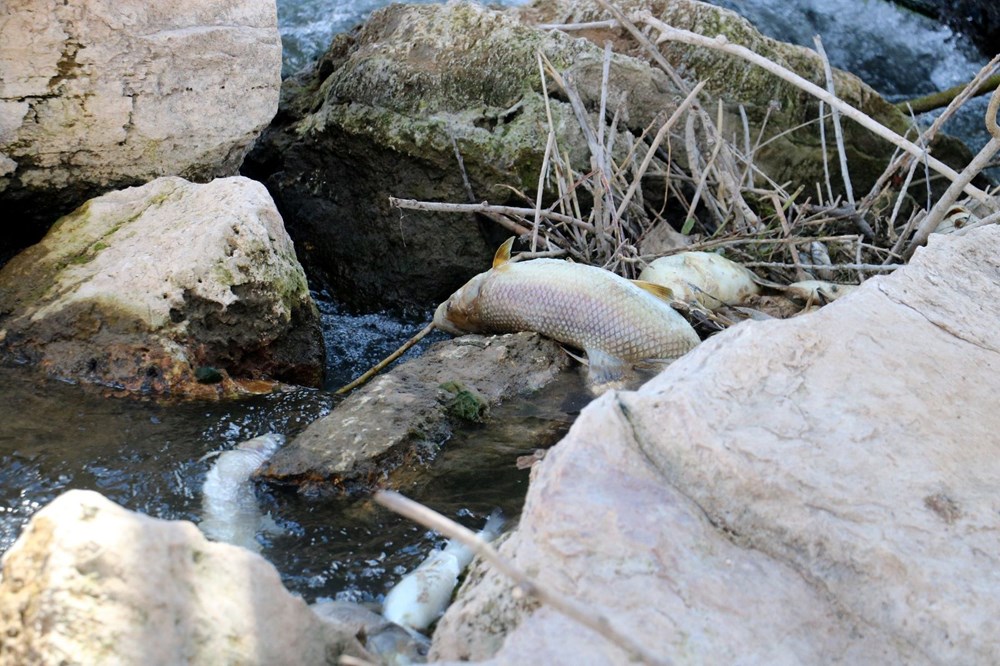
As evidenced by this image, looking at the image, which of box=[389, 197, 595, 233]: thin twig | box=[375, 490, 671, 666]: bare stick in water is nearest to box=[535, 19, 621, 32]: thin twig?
box=[389, 197, 595, 233]: thin twig

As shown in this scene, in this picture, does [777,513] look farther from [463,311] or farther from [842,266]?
[842,266]

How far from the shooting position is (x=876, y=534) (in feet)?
8.29

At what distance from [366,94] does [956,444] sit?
492cm

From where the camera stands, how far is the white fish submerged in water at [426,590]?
10.6ft

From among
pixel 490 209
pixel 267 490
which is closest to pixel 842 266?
pixel 490 209

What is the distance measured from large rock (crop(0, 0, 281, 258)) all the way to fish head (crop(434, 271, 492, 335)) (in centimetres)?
164

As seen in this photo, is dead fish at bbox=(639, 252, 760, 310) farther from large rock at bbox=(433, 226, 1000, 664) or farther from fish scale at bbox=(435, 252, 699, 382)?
large rock at bbox=(433, 226, 1000, 664)

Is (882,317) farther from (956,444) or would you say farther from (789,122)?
(789,122)

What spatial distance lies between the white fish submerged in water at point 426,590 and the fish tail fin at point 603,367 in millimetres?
1577

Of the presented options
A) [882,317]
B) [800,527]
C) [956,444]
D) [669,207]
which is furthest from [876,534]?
[669,207]

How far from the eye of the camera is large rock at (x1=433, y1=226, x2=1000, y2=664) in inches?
92.0

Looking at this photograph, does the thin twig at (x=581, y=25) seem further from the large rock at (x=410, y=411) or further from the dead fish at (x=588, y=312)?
the large rock at (x=410, y=411)

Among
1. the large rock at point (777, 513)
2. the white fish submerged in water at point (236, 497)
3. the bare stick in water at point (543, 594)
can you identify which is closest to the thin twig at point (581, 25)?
the white fish submerged in water at point (236, 497)

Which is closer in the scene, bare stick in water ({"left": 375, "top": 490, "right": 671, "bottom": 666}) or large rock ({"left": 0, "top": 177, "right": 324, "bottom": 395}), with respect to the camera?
bare stick in water ({"left": 375, "top": 490, "right": 671, "bottom": 666})
